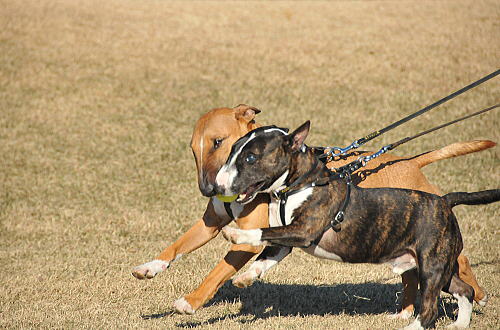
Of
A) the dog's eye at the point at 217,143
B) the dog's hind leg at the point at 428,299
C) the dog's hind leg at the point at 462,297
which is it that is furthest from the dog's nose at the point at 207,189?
the dog's hind leg at the point at 462,297

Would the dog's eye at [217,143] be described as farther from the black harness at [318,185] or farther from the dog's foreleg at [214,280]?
the dog's foreleg at [214,280]

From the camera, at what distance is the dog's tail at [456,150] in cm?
682

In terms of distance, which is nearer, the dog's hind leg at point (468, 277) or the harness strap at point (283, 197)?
the harness strap at point (283, 197)

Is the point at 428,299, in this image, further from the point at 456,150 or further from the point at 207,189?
the point at 207,189

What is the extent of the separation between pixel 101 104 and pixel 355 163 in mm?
12820

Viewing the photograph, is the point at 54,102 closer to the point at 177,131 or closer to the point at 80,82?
the point at 80,82

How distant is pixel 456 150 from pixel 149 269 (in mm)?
3233

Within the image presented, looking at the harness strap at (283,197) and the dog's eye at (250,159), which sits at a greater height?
the dog's eye at (250,159)

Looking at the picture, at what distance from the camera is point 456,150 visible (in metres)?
7.05

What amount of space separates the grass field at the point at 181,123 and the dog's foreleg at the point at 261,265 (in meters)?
0.81

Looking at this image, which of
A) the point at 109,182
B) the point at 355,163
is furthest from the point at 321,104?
the point at 355,163

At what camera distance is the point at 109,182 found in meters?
14.1

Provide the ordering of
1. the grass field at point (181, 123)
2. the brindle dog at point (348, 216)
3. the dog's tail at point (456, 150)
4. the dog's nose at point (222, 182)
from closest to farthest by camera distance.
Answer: the dog's nose at point (222, 182) < the brindle dog at point (348, 216) < the dog's tail at point (456, 150) < the grass field at point (181, 123)

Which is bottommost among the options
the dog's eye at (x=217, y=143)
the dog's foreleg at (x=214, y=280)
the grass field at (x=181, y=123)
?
the grass field at (x=181, y=123)
